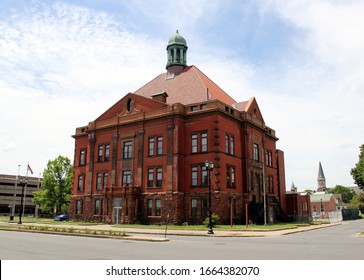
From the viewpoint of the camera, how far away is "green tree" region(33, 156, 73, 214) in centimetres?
7431

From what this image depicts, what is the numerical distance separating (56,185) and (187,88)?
4003 cm

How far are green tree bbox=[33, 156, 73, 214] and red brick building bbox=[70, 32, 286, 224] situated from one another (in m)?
20.7

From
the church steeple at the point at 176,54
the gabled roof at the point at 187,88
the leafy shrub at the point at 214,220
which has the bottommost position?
the leafy shrub at the point at 214,220

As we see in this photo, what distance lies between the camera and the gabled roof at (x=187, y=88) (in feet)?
159

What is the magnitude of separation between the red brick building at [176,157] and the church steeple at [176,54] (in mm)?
182

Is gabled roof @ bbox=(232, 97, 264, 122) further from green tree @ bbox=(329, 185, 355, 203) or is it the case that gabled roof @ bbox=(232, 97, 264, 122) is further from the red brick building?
green tree @ bbox=(329, 185, 355, 203)

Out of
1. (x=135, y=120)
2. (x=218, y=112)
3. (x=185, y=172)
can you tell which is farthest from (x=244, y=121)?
(x=135, y=120)

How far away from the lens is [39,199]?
7469 centimetres

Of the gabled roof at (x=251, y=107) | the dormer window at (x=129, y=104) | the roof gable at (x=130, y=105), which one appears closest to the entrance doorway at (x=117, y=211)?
the roof gable at (x=130, y=105)

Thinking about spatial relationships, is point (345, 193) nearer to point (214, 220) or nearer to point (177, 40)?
point (177, 40)

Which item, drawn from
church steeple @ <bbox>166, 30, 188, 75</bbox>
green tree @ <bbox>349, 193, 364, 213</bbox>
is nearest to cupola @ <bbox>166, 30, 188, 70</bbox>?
church steeple @ <bbox>166, 30, 188, 75</bbox>

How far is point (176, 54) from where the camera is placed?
56719mm

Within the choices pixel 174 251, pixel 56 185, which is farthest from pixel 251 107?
pixel 56 185

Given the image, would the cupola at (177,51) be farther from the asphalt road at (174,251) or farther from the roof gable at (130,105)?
the asphalt road at (174,251)
